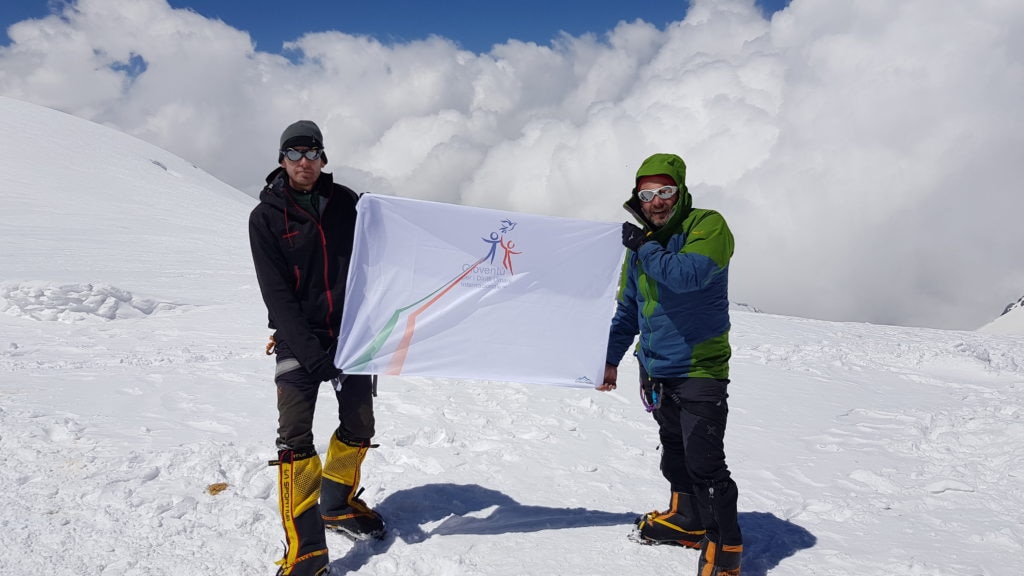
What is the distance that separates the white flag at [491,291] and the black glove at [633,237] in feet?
2.86

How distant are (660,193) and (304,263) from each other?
228cm

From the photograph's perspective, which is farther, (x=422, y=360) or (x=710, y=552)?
(x=422, y=360)

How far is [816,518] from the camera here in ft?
17.5

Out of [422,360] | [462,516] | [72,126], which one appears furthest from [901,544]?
[72,126]

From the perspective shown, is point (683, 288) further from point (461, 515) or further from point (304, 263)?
point (461, 515)

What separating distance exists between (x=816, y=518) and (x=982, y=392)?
22.0 feet

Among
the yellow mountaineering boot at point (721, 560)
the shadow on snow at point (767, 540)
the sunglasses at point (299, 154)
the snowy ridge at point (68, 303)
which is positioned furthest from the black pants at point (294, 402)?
the snowy ridge at point (68, 303)

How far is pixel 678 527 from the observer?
464 cm

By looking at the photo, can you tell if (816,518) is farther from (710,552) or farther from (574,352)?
(574,352)

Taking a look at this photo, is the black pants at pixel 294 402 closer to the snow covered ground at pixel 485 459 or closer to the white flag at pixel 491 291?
the white flag at pixel 491 291

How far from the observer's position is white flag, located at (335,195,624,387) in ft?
16.0

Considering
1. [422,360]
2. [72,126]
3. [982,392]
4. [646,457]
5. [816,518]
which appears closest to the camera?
[422,360]

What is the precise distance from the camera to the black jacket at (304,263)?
410cm

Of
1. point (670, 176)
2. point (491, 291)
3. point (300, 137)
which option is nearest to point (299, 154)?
point (300, 137)
